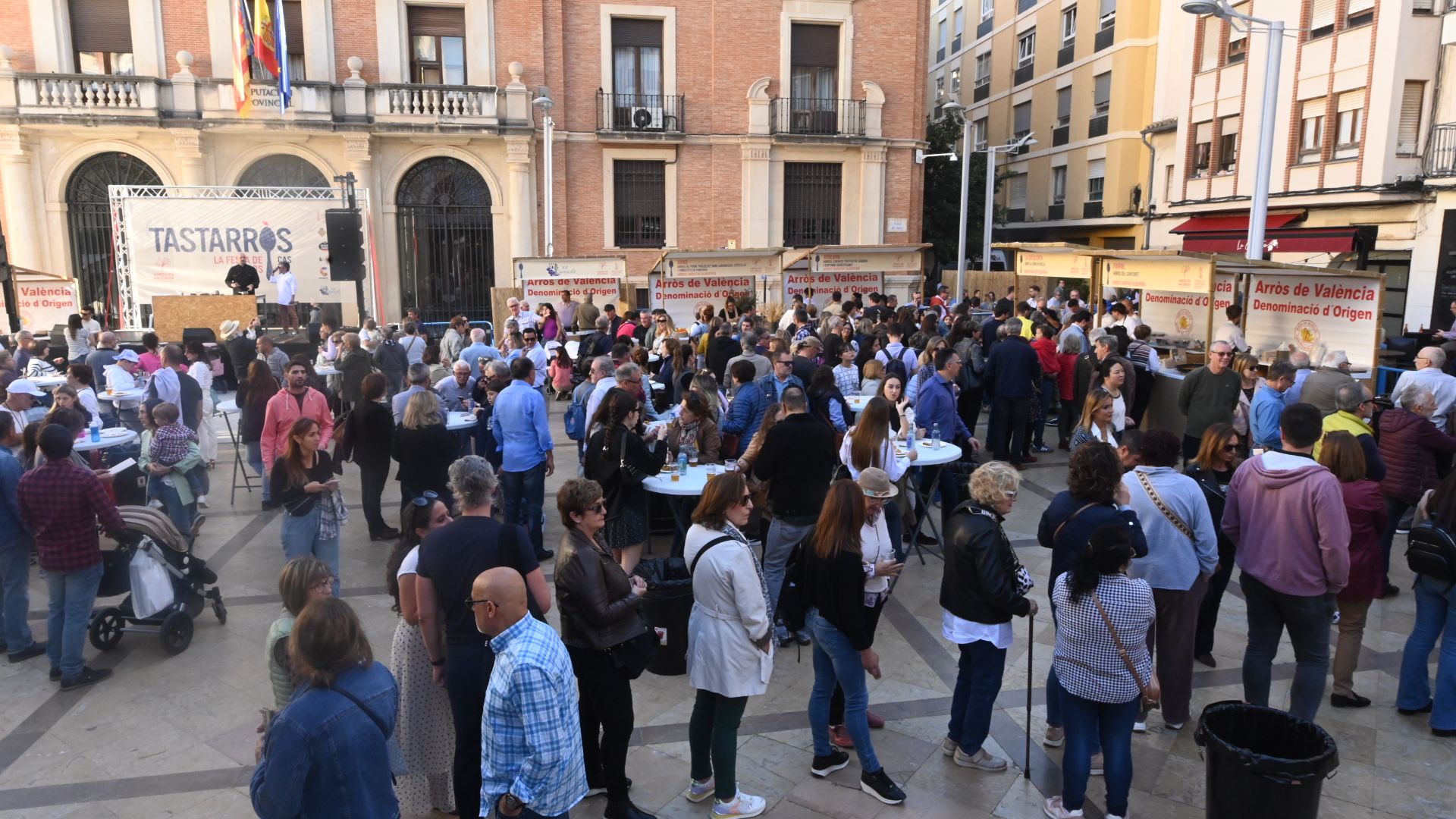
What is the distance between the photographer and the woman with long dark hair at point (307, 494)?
5.84 meters

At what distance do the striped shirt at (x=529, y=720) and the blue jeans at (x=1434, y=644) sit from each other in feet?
14.8

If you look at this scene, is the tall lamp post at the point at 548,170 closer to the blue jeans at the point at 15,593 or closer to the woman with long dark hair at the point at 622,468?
the woman with long dark hair at the point at 622,468

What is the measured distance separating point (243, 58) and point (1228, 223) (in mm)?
23648

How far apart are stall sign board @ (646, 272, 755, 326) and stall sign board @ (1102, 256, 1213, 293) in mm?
6179

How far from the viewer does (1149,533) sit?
467 centimetres

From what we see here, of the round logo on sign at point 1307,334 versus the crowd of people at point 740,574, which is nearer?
the crowd of people at point 740,574

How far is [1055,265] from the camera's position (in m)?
14.7

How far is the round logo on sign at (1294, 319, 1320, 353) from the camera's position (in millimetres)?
11102

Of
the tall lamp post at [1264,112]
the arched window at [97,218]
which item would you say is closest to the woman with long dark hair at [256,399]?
the tall lamp post at [1264,112]

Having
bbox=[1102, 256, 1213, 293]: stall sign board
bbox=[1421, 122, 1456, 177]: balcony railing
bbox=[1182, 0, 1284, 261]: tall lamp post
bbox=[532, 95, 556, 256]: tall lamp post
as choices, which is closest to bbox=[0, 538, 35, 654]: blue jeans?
bbox=[1102, 256, 1213, 293]: stall sign board

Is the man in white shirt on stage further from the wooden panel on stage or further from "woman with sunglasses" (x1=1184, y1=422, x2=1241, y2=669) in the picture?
"woman with sunglasses" (x1=1184, y1=422, x2=1241, y2=669)

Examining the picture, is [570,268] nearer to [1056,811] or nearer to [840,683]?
[840,683]

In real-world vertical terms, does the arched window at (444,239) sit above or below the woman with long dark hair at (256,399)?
above

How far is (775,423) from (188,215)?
16.8 meters
